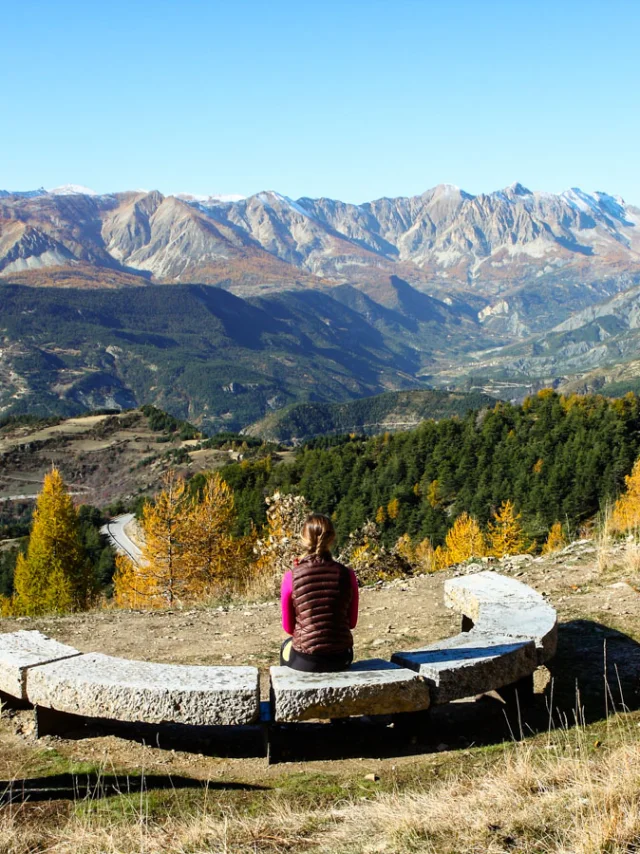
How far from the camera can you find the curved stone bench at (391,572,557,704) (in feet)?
22.2

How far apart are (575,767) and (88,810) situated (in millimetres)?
3467

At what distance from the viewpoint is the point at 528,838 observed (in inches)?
169

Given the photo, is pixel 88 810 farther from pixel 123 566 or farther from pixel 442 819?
pixel 123 566

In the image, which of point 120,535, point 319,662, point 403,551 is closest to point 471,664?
point 319,662

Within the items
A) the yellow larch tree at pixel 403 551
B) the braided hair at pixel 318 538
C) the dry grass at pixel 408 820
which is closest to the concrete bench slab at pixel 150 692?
the dry grass at pixel 408 820

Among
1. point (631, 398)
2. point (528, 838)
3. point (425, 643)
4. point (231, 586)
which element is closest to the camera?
point (528, 838)

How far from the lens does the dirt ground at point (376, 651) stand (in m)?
6.54

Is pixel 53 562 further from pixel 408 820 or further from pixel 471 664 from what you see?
pixel 408 820

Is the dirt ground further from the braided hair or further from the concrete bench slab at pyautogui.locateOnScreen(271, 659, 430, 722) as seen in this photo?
the braided hair

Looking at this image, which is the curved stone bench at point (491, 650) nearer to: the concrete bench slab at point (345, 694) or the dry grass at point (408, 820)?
the concrete bench slab at point (345, 694)

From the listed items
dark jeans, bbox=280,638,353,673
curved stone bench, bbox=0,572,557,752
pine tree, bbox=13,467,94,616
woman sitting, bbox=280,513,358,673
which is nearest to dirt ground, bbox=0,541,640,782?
curved stone bench, bbox=0,572,557,752

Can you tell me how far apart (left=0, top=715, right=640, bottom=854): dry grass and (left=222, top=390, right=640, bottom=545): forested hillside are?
71.2m

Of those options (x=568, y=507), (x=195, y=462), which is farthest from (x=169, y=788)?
(x=195, y=462)

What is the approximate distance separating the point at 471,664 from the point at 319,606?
1.52 m
